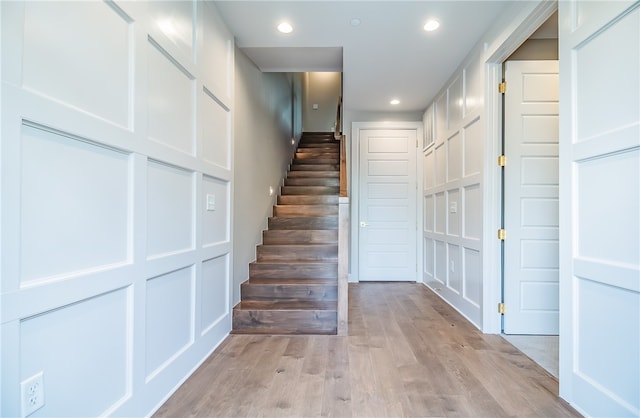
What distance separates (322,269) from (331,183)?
188 cm

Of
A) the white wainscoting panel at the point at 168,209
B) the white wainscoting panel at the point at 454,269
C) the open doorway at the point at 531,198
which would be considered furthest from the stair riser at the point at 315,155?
the white wainscoting panel at the point at 168,209

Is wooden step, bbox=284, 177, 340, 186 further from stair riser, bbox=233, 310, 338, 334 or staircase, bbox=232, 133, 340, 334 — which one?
stair riser, bbox=233, 310, 338, 334

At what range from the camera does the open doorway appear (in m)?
2.58

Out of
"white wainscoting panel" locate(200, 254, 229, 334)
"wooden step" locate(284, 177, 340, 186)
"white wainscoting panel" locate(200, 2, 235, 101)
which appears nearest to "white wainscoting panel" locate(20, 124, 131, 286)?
"white wainscoting panel" locate(200, 254, 229, 334)

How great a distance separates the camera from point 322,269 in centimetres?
314

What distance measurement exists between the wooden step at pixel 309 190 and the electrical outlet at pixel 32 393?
3709mm

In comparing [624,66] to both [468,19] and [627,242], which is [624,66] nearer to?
[627,242]

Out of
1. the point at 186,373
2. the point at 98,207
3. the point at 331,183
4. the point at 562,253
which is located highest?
the point at 331,183

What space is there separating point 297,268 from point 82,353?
2.08 metres

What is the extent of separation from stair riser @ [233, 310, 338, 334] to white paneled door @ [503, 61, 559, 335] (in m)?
1.50

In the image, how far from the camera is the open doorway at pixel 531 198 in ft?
8.46

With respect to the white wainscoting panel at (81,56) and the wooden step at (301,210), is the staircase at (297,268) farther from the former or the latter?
the white wainscoting panel at (81,56)

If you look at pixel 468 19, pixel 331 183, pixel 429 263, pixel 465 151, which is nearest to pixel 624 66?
pixel 468 19

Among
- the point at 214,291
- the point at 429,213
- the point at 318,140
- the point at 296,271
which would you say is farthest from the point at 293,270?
the point at 318,140
